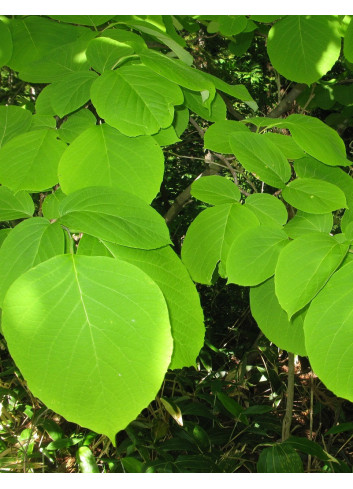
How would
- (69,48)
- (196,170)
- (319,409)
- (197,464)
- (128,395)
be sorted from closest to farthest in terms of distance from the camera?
(128,395)
(69,48)
(197,464)
(319,409)
(196,170)

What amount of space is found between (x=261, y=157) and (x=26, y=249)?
0.37m

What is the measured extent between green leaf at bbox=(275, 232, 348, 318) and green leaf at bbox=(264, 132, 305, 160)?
0.77ft

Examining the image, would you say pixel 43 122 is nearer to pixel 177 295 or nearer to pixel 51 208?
pixel 51 208

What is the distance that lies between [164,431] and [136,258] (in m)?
1.44

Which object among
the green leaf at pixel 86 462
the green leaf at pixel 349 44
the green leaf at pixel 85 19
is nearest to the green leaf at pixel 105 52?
the green leaf at pixel 85 19

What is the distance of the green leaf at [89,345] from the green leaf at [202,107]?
383 mm

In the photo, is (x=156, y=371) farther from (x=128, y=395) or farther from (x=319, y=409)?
(x=319, y=409)

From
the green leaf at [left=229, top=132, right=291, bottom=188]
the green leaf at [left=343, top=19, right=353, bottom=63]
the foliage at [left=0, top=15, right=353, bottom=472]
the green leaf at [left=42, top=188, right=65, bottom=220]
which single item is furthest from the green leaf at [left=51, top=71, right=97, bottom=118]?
the green leaf at [left=343, top=19, right=353, bottom=63]

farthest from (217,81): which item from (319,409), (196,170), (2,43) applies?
(196,170)

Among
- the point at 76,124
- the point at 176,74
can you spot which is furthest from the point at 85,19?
the point at 176,74

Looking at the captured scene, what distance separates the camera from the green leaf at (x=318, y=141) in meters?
0.67

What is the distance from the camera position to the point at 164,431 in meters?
1.74

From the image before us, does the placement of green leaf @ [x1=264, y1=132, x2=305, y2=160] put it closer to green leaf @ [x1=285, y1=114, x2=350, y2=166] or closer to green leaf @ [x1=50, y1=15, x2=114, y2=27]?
green leaf @ [x1=285, y1=114, x2=350, y2=166]

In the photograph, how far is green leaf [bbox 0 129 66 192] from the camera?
22.0 inches
